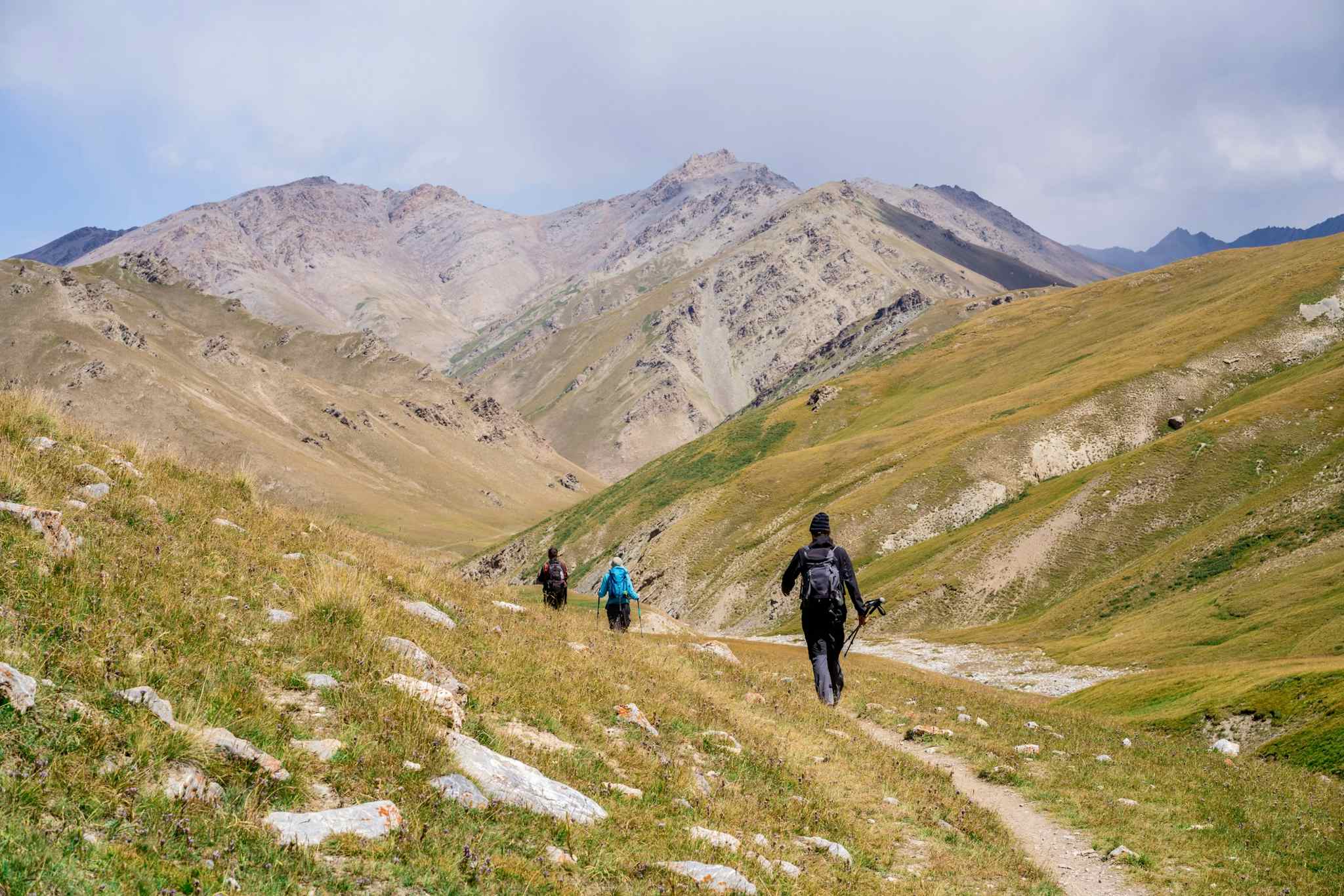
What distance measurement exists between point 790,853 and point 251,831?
5504mm

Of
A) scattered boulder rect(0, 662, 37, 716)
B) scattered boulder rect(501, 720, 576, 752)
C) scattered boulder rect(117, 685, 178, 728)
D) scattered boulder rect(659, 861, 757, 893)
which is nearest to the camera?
scattered boulder rect(0, 662, 37, 716)

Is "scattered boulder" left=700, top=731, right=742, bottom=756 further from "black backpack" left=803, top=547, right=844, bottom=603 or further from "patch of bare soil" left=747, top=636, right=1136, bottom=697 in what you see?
"patch of bare soil" left=747, top=636, right=1136, bottom=697

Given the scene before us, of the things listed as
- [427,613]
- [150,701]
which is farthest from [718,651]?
[150,701]

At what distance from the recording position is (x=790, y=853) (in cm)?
868

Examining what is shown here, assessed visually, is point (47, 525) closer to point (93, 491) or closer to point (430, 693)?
point (93, 491)

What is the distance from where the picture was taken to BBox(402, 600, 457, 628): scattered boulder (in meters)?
12.9

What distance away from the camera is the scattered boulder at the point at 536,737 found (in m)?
9.39

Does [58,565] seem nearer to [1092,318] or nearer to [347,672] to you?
[347,672]

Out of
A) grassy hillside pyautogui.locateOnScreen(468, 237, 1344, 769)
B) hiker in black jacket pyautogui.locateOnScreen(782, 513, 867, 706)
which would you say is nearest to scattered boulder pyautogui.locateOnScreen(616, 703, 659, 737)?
hiker in black jacket pyautogui.locateOnScreen(782, 513, 867, 706)

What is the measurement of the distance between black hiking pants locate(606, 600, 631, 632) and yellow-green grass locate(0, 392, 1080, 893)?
803 cm

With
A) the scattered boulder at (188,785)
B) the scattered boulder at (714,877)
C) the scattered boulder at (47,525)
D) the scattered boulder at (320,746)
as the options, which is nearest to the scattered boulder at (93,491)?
the scattered boulder at (47,525)

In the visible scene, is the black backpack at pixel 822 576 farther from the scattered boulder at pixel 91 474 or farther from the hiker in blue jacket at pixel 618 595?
the scattered boulder at pixel 91 474

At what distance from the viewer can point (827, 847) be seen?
363 inches

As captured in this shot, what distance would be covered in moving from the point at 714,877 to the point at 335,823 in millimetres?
3398
